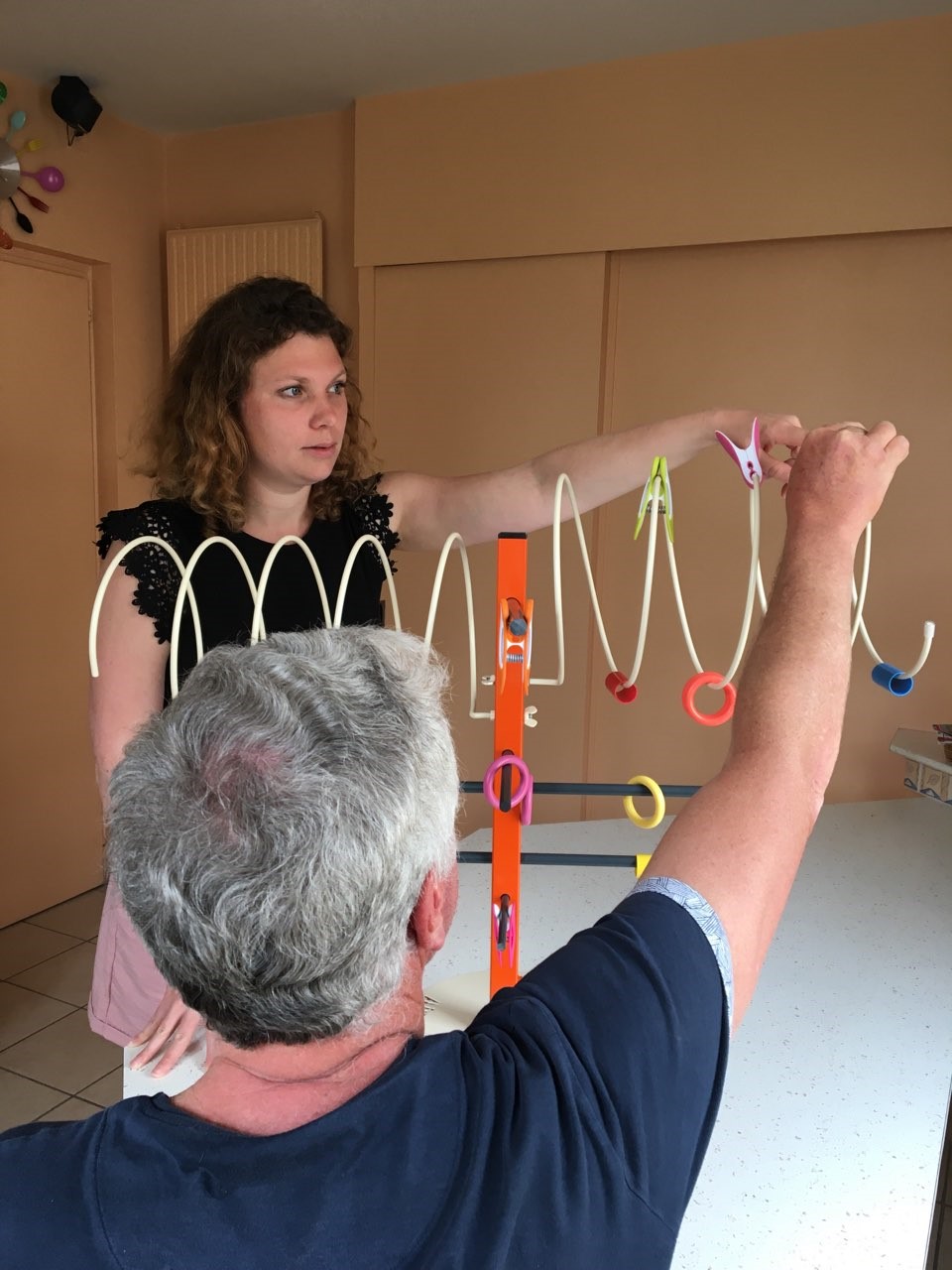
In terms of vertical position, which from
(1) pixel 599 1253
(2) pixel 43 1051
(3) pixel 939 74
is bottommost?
(2) pixel 43 1051

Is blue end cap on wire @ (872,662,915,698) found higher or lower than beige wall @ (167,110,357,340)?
lower

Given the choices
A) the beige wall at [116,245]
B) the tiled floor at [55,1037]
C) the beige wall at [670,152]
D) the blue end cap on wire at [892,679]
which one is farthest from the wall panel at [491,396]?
the blue end cap on wire at [892,679]

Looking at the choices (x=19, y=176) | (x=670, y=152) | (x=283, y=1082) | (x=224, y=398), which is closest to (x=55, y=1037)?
(x=224, y=398)

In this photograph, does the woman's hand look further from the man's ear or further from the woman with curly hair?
the man's ear

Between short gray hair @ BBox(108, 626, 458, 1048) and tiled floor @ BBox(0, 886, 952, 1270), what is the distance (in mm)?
1790

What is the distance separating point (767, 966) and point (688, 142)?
7.40 ft

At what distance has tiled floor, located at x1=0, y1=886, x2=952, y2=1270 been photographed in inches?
88.5

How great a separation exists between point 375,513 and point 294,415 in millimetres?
210

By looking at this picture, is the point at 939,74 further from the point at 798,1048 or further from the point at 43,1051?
the point at 43,1051

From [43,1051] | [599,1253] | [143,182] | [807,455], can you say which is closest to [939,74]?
[807,455]

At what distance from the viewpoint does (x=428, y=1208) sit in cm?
55

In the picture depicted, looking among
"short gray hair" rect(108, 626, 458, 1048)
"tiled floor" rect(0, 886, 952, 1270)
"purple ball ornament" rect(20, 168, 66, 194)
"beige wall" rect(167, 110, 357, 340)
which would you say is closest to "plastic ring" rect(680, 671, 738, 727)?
"short gray hair" rect(108, 626, 458, 1048)

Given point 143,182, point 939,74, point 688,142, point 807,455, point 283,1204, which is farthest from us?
point 143,182

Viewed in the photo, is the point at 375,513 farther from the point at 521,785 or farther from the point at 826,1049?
the point at 826,1049
